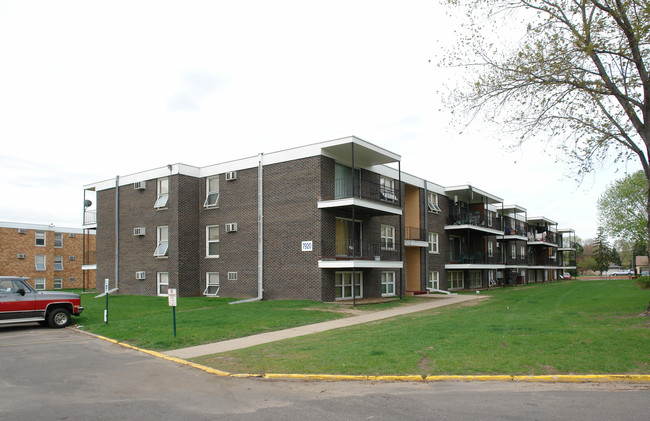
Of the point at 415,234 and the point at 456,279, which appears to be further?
the point at 456,279

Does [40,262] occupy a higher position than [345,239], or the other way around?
[345,239]

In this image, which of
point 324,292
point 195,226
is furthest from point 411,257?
point 195,226

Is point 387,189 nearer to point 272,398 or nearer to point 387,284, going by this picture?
point 387,284

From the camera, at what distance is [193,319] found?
16375 millimetres

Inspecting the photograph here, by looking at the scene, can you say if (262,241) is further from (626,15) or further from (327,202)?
(626,15)

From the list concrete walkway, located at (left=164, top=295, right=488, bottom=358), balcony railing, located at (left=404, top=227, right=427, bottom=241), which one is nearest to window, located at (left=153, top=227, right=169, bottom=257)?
concrete walkway, located at (left=164, top=295, right=488, bottom=358)

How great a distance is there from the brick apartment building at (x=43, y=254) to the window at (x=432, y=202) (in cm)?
2875

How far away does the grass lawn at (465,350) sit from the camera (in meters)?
8.64

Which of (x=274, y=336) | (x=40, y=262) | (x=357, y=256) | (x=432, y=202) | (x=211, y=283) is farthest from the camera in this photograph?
(x=40, y=262)

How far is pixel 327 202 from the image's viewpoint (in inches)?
881

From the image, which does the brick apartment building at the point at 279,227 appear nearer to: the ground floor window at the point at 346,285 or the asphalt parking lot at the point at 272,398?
the ground floor window at the point at 346,285

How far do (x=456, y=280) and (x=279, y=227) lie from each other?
1889 cm

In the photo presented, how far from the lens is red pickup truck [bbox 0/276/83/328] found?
601 inches

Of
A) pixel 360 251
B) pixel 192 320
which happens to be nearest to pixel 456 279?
pixel 360 251
